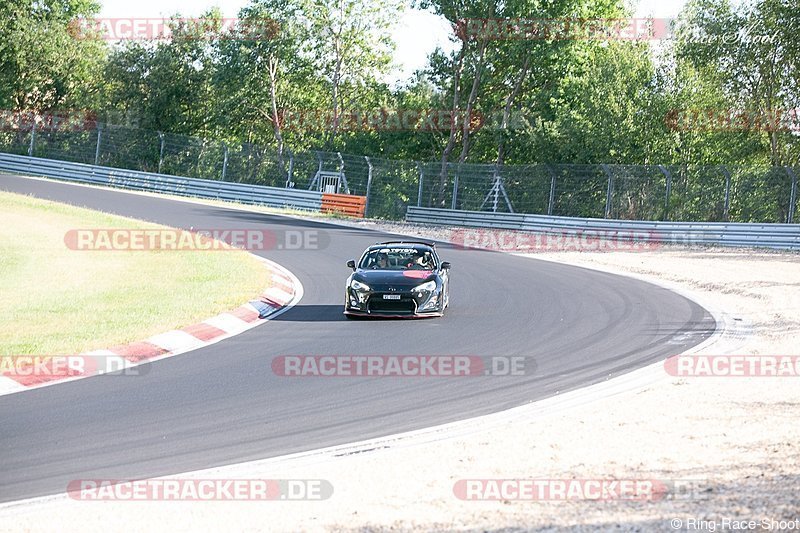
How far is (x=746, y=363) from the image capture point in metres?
12.8

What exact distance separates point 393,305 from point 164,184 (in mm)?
28184

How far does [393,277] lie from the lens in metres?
16.6

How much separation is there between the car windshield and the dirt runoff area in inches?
254

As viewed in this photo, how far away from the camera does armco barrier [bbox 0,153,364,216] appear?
3988 centimetres

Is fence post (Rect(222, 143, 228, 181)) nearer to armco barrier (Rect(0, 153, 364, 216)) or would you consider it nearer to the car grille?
armco barrier (Rect(0, 153, 364, 216))

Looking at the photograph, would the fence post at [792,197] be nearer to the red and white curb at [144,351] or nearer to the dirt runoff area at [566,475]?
the red and white curb at [144,351]

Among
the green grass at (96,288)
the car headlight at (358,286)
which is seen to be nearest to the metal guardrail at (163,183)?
the green grass at (96,288)

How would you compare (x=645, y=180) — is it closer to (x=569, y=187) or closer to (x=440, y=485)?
(x=569, y=187)

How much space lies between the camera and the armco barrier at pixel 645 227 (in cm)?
3038

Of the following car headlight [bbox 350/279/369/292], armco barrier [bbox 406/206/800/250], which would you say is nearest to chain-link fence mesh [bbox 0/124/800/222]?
armco barrier [bbox 406/206/800/250]

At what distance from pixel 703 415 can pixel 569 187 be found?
88.9ft

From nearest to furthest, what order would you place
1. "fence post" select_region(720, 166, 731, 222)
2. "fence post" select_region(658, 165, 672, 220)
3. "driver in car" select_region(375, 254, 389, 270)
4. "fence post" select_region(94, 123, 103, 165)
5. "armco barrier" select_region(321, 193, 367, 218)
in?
"driver in car" select_region(375, 254, 389, 270) < "fence post" select_region(720, 166, 731, 222) < "fence post" select_region(658, 165, 672, 220) < "armco barrier" select_region(321, 193, 367, 218) < "fence post" select_region(94, 123, 103, 165)

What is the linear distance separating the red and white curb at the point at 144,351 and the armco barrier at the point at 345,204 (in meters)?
20.4

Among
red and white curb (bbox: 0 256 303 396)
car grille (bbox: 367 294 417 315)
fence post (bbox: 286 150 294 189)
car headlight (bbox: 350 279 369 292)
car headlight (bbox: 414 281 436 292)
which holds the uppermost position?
fence post (bbox: 286 150 294 189)
